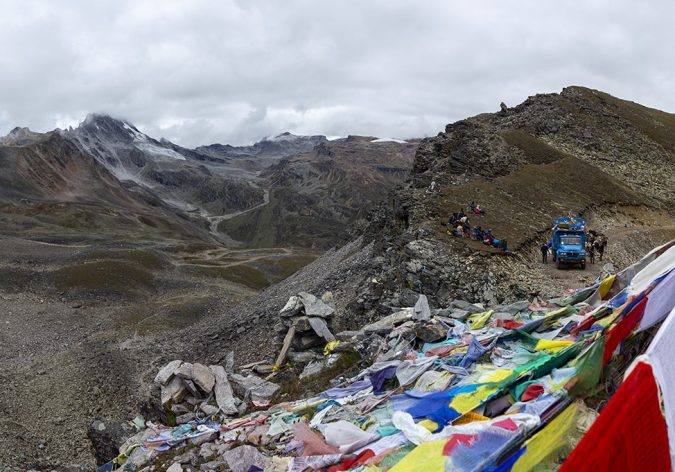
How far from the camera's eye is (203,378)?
14852 millimetres

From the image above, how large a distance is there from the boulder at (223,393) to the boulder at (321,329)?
3.32 meters

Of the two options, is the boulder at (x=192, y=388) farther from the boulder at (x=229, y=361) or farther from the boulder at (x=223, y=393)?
the boulder at (x=229, y=361)

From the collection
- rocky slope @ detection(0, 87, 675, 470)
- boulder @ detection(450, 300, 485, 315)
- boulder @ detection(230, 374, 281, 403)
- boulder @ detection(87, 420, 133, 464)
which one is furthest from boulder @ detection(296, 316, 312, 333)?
boulder @ detection(87, 420, 133, 464)

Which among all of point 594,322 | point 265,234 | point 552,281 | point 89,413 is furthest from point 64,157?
point 594,322

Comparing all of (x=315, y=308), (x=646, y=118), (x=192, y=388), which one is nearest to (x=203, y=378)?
(x=192, y=388)

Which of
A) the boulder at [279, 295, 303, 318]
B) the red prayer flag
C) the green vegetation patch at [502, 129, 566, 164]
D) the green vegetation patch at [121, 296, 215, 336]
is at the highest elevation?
the green vegetation patch at [502, 129, 566, 164]

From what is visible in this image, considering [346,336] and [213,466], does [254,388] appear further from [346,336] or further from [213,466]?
[213,466]

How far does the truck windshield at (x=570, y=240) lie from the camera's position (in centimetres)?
2580

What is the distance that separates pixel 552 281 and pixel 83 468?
2056 cm

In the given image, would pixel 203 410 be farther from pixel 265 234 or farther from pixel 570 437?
pixel 265 234

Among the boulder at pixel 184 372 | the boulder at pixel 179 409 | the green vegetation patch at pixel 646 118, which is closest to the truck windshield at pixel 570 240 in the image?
the boulder at pixel 184 372

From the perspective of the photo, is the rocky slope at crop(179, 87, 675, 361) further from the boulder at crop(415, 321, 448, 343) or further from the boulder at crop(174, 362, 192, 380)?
the boulder at crop(174, 362, 192, 380)

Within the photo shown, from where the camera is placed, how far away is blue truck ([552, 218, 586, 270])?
2553cm

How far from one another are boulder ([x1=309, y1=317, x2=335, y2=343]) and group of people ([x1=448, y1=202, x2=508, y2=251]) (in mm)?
11482
